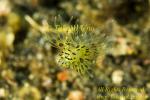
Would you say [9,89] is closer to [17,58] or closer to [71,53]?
[17,58]

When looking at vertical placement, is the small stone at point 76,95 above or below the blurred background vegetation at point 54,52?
below

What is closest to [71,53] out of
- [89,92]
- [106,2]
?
[89,92]

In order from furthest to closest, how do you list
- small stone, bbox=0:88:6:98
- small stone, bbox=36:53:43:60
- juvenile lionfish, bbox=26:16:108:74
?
small stone, bbox=36:53:43:60
small stone, bbox=0:88:6:98
juvenile lionfish, bbox=26:16:108:74

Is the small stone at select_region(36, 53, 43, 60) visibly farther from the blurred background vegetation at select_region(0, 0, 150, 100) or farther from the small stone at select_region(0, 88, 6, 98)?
the small stone at select_region(0, 88, 6, 98)

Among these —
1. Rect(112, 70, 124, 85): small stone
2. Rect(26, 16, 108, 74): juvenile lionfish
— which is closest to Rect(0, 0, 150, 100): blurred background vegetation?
Rect(112, 70, 124, 85): small stone

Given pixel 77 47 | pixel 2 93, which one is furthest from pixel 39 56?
pixel 77 47

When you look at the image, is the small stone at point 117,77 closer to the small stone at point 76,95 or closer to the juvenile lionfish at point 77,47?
the small stone at point 76,95

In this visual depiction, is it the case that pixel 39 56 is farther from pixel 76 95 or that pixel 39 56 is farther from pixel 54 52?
pixel 76 95

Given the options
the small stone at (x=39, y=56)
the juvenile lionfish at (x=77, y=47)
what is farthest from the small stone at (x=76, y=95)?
→ the juvenile lionfish at (x=77, y=47)
